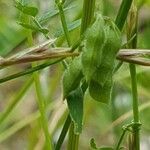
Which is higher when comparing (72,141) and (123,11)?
(123,11)

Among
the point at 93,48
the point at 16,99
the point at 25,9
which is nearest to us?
the point at 93,48

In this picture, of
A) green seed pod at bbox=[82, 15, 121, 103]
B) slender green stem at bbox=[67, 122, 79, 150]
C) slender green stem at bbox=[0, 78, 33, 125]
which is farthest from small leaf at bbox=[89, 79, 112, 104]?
slender green stem at bbox=[0, 78, 33, 125]

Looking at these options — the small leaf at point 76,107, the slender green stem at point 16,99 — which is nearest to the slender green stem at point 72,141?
the small leaf at point 76,107

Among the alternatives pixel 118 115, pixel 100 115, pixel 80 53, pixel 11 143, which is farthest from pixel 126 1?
pixel 11 143

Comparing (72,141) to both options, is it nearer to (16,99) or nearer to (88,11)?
(88,11)

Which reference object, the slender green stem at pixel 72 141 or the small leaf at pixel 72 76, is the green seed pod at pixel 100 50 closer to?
the small leaf at pixel 72 76

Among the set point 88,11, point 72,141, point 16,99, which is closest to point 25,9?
point 88,11

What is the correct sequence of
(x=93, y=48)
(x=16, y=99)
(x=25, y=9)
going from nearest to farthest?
(x=93, y=48)
(x=25, y=9)
(x=16, y=99)
